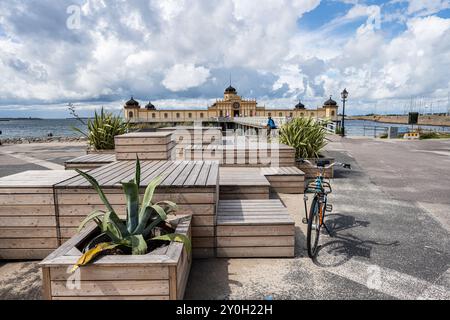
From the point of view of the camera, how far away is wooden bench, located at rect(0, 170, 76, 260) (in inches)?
155

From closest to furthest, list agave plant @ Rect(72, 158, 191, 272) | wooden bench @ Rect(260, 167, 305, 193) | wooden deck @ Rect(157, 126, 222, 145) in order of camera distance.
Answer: agave plant @ Rect(72, 158, 191, 272)
wooden bench @ Rect(260, 167, 305, 193)
wooden deck @ Rect(157, 126, 222, 145)

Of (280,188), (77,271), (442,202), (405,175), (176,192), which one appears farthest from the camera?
(405,175)

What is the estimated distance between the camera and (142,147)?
→ 636cm

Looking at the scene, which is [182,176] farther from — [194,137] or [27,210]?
[194,137]

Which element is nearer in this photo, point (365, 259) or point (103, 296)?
point (103, 296)

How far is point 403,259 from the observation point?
158 inches

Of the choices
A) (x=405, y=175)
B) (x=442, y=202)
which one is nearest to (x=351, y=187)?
(x=442, y=202)

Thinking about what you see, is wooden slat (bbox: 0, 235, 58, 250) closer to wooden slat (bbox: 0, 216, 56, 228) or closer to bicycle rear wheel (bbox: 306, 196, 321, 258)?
wooden slat (bbox: 0, 216, 56, 228)

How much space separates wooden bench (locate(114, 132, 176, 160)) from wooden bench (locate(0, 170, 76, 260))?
2.30 m

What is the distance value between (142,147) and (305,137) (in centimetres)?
549

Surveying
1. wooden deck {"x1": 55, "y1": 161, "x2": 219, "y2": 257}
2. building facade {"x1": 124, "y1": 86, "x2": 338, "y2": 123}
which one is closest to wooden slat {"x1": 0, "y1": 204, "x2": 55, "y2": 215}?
wooden deck {"x1": 55, "y1": 161, "x2": 219, "y2": 257}

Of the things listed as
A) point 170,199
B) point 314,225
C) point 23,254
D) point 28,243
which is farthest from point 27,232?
point 314,225

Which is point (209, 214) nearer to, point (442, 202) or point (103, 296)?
point (103, 296)

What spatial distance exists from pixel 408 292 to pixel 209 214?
2422 mm
